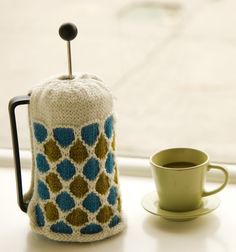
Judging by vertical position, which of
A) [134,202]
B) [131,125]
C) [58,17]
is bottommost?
[131,125]

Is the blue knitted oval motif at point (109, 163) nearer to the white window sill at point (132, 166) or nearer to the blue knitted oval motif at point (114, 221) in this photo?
the blue knitted oval motif at point (114, 221)

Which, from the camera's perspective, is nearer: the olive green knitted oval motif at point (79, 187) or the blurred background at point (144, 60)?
the olive green knitted oval motif at point (79, 187)

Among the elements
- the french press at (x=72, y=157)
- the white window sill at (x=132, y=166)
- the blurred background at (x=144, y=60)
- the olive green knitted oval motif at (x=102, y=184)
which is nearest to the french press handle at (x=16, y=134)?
the french press at (x=72, y=157)

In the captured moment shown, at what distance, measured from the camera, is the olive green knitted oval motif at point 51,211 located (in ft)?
2.35

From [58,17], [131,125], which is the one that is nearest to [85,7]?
[58,17]

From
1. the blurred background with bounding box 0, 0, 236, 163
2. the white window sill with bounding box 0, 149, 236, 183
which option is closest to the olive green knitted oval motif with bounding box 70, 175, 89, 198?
the white window sill with bounding box 0, 149, 236, 183

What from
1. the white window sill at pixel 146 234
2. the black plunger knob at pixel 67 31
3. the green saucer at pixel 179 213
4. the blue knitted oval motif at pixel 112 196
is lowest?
the white window sill at pixel 146 234

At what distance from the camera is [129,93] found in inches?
62.4

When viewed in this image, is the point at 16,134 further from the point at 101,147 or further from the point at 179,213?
the point at 179,213

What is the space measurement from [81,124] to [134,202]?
207 mm

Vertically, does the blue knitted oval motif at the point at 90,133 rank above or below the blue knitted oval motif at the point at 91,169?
above

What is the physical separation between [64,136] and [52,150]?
0.02 meters

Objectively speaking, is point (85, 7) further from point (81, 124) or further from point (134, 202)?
point (81, 124)

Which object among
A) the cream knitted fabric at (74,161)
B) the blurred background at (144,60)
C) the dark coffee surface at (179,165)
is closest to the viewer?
the cream knitted fabric at (74,161)
